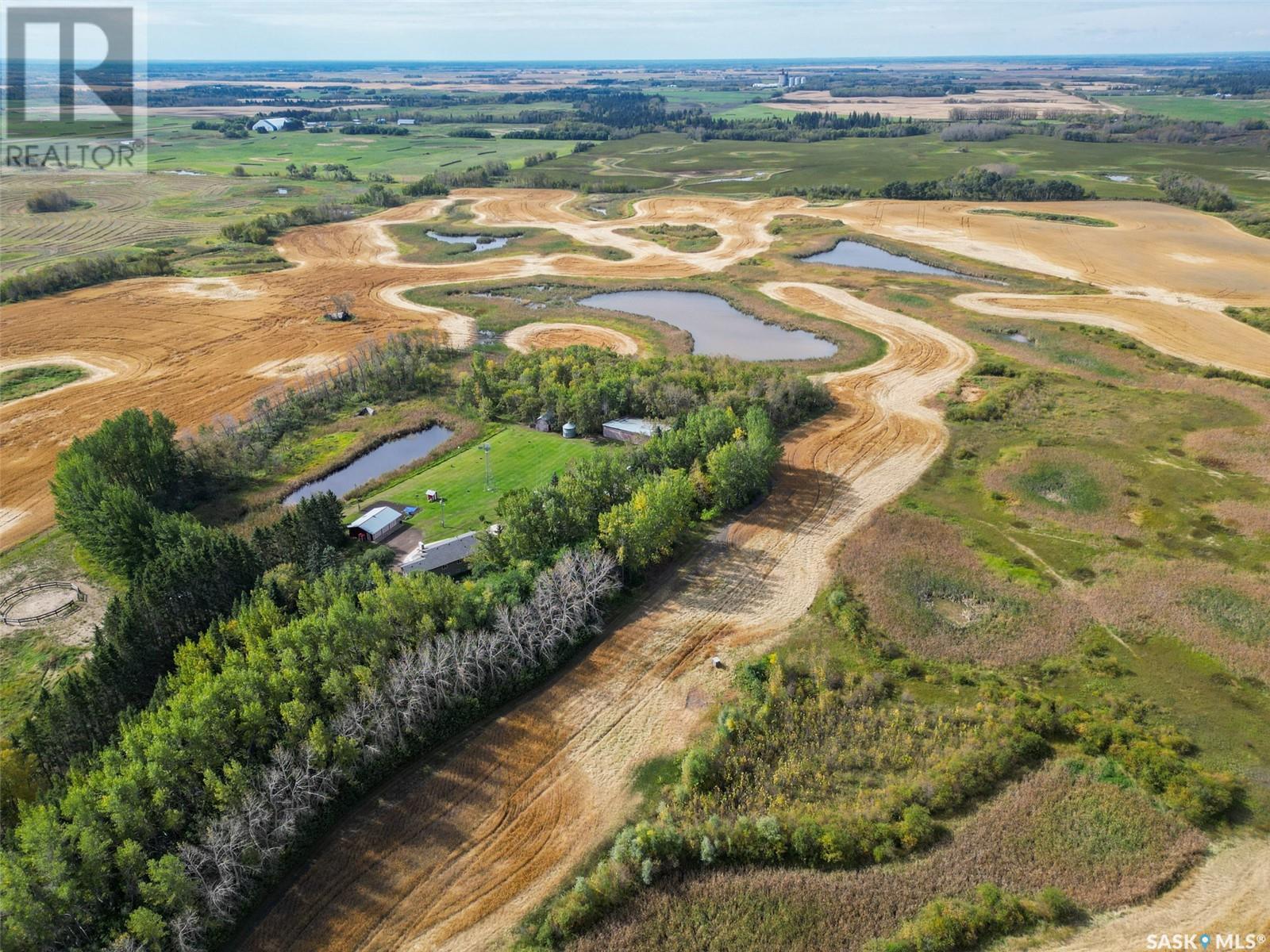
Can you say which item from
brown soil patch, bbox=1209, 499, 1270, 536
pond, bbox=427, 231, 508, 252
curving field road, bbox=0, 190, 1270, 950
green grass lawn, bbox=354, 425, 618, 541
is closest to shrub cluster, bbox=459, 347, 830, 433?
green grass lawn, bbox=354, 425, 618, 541

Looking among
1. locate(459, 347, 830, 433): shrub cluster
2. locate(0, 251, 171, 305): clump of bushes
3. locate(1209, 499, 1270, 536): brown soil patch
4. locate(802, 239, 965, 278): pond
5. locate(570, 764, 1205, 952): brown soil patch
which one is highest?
locate(802, 239, 965, 278): pond

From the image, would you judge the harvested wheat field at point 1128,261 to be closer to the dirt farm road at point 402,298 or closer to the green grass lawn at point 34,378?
the dirt farm road at point 402,298

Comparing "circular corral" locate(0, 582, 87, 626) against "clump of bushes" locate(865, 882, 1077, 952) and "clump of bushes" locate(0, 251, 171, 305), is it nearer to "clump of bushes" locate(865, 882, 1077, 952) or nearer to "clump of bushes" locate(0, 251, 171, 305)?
"clump of bushes" locate(865, 882, 1077, 952)

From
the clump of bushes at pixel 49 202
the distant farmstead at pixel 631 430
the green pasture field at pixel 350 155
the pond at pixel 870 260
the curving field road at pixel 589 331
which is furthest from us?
the green pasture field at pixel 350 155

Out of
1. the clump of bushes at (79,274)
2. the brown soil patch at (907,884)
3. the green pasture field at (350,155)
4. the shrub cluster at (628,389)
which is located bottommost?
the brown soil patch at (907,884)

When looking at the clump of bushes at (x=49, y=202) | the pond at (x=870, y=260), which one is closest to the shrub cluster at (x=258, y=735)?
the pond at (x=870, y=260)

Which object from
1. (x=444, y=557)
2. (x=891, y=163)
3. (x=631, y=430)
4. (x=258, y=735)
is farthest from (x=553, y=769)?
(x=891, y=163)
